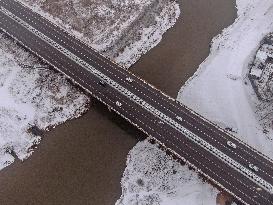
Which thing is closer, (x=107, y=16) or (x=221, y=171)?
(x=221, y=171)

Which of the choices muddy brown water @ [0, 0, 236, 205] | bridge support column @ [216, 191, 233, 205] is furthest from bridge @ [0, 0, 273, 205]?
muddy brown water @ [0, 0, 236, 205]

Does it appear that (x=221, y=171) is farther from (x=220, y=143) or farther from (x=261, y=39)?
(x=261, y=39)

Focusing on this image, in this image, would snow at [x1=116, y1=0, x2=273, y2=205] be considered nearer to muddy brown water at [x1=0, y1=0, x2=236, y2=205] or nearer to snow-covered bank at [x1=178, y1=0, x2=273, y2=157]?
snow-covered bank at [x1=178, y1=0, x2=273, y2=157]

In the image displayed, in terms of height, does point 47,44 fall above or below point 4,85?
above

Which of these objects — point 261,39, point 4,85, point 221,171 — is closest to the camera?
point 221,171

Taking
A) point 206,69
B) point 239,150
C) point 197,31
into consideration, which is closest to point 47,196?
point 239,150

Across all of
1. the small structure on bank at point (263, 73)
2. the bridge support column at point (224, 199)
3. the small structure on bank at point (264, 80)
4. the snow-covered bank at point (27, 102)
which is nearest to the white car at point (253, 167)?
the bridge support column at point (224, 199)
